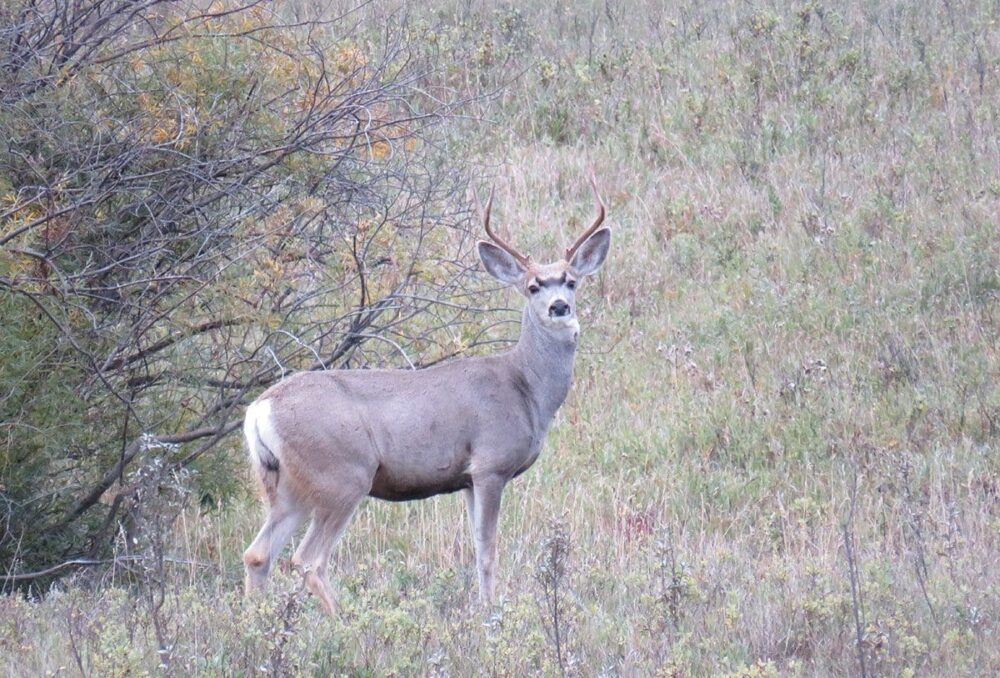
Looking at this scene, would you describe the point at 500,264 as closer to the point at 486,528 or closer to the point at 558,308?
the point at 558,308

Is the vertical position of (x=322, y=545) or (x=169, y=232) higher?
(x=169, y=232)

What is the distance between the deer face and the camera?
792cm

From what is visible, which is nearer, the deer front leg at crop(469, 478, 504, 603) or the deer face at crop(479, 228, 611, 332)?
the deer front leg at crop(469, 478, 504, 603)

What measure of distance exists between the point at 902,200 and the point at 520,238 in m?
3.51

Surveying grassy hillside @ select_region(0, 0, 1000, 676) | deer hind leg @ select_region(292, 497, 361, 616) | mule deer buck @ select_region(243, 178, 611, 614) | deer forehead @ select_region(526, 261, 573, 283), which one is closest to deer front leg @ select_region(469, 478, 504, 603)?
mule deer buck @ select_region(243, 178, 611, 614)

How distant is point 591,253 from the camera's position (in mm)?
8375

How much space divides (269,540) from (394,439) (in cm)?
78

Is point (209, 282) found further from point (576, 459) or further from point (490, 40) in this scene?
point (490, 40)

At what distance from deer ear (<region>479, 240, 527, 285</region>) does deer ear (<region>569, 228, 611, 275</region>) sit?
32cm

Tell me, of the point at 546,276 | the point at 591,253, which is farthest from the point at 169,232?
the point at 591,253

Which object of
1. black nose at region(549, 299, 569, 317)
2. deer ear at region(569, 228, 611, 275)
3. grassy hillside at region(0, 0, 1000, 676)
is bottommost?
grassy hillside at region(0, 0, 1000, 676)

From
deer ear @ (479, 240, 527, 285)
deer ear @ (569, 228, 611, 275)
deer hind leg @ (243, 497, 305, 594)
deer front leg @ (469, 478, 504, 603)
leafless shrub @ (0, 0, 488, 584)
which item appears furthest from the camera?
deer ear @ (569, 228, 611, 275)

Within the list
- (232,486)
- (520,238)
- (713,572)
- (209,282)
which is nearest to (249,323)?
(209,282)

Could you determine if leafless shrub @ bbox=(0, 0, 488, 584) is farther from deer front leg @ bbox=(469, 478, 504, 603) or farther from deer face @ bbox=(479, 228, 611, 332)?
deer front leg @ bbox=(469, 478, 504, 603)
